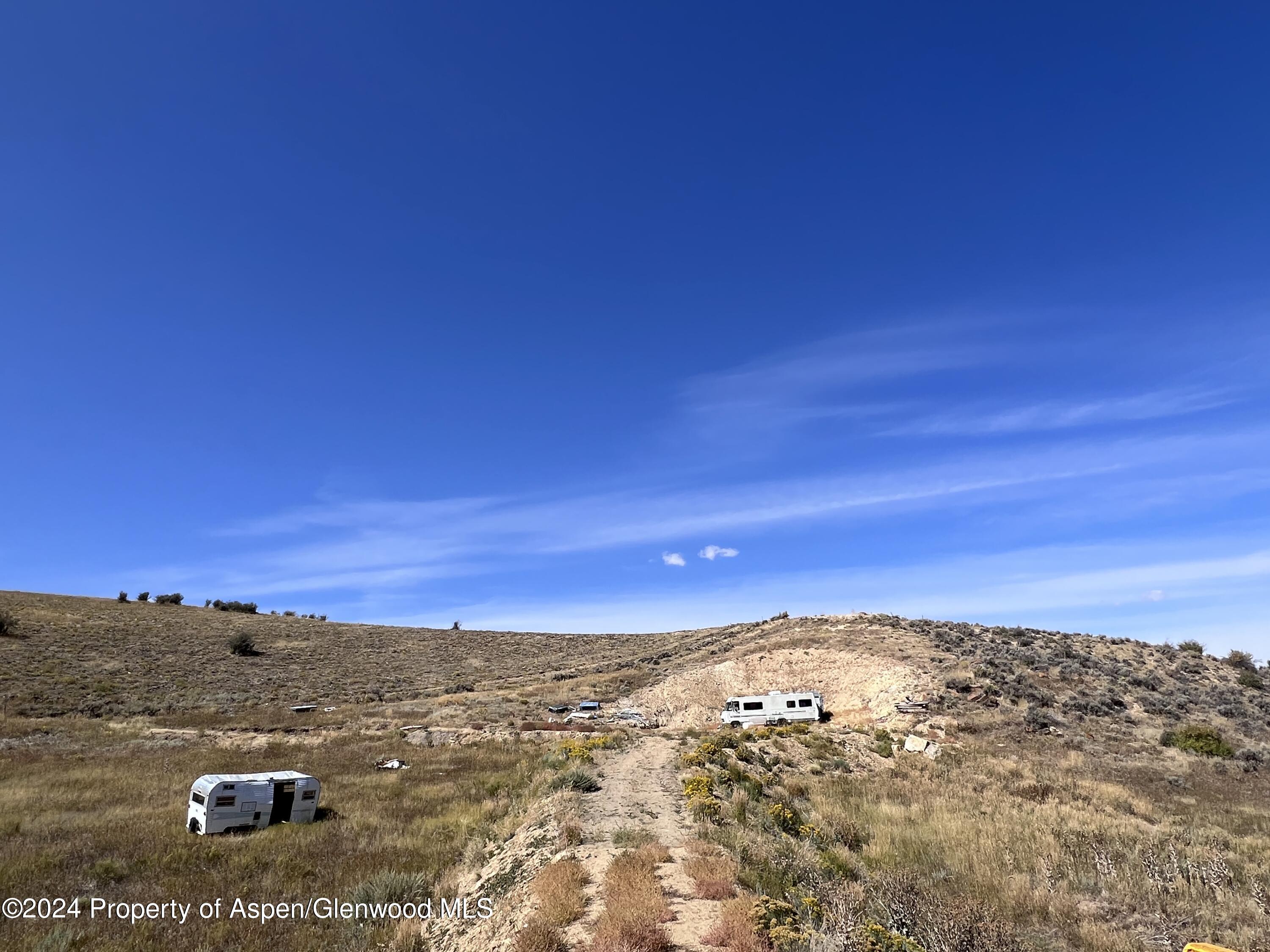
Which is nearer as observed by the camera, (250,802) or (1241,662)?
(250,802)

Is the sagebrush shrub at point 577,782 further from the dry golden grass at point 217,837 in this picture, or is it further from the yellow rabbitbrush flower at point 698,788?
the yellow rabbitbrush flower at point 698,788

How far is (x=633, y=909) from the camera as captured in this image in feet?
32.5

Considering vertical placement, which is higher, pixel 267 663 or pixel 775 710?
pixel 267 663

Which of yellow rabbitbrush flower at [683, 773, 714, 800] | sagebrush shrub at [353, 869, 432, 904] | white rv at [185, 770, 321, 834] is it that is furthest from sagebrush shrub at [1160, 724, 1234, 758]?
white rv at [185, 770, 321, 834]

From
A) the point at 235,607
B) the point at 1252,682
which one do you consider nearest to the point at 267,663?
the point at 235,607

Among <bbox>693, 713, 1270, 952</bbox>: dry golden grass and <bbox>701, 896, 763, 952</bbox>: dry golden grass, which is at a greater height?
<bbox>701, 896, 763, 952</bbox>: dry golden grass

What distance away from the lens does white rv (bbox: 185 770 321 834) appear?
20797 mm

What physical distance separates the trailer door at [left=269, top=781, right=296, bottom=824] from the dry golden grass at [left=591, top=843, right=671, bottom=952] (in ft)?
50.5

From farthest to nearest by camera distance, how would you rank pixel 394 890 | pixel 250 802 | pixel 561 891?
pixel 250 802 < pixel 394 890 < pixel 561 891

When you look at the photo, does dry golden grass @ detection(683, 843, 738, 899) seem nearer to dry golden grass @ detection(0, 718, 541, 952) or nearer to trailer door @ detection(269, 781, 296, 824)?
dry golden grass @ detection(0, 718, 541, 952)

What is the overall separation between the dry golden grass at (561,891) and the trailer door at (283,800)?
13692 millimetres

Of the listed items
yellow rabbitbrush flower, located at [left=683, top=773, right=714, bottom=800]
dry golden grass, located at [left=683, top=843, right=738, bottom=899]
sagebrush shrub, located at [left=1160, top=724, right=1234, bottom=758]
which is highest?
dry golden grass, located at [left=683, top=843, right=738, bottom=899]

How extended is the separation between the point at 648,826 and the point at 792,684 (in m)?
39.1

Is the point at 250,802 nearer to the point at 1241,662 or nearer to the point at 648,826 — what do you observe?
the point at 648,826
